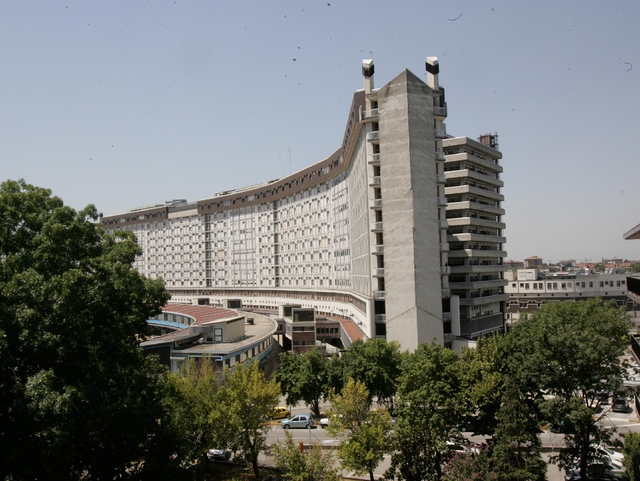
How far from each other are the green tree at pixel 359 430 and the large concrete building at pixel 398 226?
23.2m

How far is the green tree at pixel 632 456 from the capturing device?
24109 millimetres

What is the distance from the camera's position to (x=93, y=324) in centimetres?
1906

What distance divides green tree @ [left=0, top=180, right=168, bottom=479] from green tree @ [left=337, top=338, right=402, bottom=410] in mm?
17604

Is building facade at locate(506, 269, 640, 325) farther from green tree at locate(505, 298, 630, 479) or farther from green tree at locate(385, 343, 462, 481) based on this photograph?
green tree at locate(385, 343, 462, 481)

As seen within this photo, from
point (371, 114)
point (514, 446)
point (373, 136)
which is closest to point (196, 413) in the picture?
point (514, 446)

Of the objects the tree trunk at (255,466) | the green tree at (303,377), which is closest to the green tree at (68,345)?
the tree trunk at (255,466)

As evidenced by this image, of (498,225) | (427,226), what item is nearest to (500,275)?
(498,225)

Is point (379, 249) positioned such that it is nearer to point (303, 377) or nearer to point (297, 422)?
point (303, 377)

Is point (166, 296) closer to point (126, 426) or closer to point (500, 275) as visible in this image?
point (126, 426)

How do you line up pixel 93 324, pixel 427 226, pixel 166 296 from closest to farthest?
pixel 93 324 < pixel 166 296 < pixel 427 226

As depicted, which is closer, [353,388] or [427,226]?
[353,388]

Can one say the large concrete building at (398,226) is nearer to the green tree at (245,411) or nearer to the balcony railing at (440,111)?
the balcony railing at (440,111)

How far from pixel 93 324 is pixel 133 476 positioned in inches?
233

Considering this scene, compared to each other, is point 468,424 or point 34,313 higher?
point 34,313
